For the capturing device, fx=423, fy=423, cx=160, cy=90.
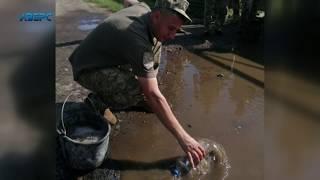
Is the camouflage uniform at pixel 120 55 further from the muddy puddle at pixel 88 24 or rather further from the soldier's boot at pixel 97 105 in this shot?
the muddy puddle at pixel 88 24

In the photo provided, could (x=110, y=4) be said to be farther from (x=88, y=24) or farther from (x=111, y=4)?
(x=88, y=24)

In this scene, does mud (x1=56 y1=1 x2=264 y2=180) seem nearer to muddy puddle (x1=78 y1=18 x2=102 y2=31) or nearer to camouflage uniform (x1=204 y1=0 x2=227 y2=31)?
muddy puddle (x1=78 y1=18 x2=102 y2=31)

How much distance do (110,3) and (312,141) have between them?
9.23 metres

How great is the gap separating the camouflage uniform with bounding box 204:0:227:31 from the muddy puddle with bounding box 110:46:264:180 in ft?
5.70

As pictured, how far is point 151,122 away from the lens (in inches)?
165

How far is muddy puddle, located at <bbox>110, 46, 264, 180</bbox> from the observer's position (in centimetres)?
349

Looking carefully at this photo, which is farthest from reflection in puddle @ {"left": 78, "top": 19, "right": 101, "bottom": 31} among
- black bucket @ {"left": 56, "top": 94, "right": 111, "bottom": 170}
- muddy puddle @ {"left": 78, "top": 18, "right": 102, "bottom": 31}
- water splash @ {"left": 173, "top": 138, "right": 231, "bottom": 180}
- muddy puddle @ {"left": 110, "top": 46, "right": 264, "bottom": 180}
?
water splash @ {"left": 173, "top": 138, "right": 231, "bottom": 180}

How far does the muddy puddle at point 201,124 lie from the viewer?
349 centimetres

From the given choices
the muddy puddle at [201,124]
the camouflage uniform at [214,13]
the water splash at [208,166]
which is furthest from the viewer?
the camouflage uniform at [214,13]

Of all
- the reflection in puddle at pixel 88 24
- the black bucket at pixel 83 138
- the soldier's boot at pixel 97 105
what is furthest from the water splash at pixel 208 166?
the reflection in puddle at pixel 88 24

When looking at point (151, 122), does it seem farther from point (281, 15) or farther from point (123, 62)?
point (281, 15)

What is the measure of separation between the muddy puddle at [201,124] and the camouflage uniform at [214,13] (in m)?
1.74

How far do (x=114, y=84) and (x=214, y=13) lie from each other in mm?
4302

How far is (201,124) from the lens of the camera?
4.24 meters
